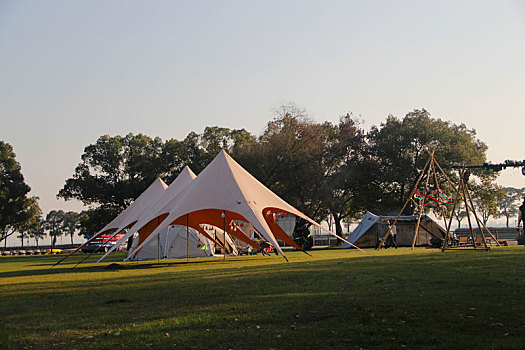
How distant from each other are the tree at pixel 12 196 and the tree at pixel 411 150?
1399 inches

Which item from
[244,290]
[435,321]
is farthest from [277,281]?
[435,321]

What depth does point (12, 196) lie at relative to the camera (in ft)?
176

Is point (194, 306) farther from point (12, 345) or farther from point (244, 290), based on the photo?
point (12, 345)

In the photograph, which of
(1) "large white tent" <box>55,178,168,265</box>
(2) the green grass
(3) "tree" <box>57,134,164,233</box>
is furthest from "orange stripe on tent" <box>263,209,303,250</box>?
(3) "tree" <box>57,134,164,233</box>

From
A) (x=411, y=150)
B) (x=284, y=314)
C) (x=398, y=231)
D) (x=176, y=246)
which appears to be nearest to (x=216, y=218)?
(x=176, y=246)

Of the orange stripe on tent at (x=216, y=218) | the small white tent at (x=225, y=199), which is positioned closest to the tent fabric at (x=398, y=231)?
the orange stripe on tent at (x=216, y=218)

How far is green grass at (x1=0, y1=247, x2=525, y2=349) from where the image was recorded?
5372 millimetres

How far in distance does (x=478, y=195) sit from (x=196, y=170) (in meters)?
25.9

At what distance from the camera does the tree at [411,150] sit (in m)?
43.8

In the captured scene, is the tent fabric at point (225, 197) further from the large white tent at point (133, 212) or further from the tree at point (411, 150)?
the tree at point (411, 150)

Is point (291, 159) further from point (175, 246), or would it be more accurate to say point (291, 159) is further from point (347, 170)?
point (175, 246)

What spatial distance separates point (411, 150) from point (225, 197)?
A: 2962 cm

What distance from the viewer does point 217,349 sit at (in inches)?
201

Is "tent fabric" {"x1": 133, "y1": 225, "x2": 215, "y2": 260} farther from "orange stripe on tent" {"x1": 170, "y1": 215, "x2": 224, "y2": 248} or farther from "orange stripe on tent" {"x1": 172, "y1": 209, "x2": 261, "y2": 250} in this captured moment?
"orange stripe on tent" {"x1": 172, "y1": 209, "x2": 261, "y2": 250}
